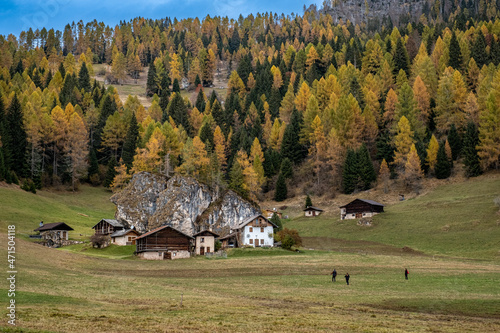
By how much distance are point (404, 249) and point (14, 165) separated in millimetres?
83148

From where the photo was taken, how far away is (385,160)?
105625 millimetres

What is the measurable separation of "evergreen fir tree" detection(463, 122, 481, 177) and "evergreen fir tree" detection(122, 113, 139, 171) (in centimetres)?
7765

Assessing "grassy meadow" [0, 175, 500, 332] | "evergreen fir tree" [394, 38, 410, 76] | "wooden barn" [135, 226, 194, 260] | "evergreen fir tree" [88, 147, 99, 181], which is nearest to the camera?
"grassy meadow" [0, 175, 500, 332]

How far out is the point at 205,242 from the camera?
74.7 m

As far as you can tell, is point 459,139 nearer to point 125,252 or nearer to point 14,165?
point 125,252

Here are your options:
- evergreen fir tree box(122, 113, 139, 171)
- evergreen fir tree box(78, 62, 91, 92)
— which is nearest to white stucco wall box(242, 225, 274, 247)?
evergreen fir tree box(122, 113, 139, 171)

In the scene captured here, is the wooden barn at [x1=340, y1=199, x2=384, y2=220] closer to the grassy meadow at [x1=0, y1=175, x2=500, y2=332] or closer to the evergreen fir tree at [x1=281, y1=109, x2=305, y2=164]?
the grassy meadow at [x1=0, y1=175, x2=500, y2=332]

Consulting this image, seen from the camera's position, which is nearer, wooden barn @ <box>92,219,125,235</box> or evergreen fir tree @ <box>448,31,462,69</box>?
wooden barn @ <box>92,219,125,235</box>

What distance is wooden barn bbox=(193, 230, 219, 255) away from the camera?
244 feet

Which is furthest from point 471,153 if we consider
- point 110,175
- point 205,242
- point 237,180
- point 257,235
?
point 110,175

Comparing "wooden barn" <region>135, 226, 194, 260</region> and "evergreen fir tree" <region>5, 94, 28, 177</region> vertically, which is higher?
"evergreen fir tree" <region>5, 94, 28, 177</region>

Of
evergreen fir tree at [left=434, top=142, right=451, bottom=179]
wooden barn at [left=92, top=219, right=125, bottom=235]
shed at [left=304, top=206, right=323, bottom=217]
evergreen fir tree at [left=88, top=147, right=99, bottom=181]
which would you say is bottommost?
wooden barn at [left=92, top=219, right=125, bottom=235]

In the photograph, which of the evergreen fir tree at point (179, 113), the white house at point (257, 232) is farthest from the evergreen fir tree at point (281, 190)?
the evergreen fir tree at point (179, 113)

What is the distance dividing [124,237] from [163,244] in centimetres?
1101
